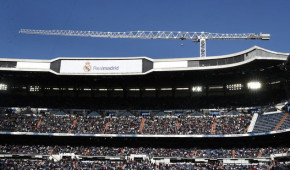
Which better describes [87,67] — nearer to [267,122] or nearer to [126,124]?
[126,124]

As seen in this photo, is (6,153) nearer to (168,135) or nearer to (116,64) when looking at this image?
(116,64)

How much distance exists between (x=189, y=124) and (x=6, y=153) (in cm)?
3163

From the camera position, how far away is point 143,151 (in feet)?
169

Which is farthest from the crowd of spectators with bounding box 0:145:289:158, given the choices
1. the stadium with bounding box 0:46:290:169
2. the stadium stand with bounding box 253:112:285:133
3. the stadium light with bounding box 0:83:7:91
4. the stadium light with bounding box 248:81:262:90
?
the stadium light with bounding box 0:83:7:91

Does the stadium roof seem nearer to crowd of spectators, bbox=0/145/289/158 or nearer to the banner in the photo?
the banner

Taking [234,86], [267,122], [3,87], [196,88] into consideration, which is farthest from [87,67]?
[267,122]

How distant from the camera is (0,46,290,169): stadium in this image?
47219mm

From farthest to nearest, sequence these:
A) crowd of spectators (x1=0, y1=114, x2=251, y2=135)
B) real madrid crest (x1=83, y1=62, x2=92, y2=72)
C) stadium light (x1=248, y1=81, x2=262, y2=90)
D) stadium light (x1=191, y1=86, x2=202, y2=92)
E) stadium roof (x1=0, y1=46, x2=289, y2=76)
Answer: stadium light (x1=191, y1=86, x2=202, y2=92)
stadium light (x1=248, y1=81, x2=262, y2=90)
real madrid crest (x1=83, y1=62, x2=92, y2=72)
crowd of spectators (x1=0, y1=114, x2=251, y2=135)
stadium roof (x1=0, y1=46, x2=289, y2=76)

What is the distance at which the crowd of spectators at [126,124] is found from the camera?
50969mm

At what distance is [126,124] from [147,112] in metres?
6.59

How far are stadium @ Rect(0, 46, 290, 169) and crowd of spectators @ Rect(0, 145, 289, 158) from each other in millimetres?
161

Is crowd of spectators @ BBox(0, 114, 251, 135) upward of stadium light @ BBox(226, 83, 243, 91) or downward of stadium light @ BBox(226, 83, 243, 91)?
downward

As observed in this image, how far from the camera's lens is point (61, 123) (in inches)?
2203

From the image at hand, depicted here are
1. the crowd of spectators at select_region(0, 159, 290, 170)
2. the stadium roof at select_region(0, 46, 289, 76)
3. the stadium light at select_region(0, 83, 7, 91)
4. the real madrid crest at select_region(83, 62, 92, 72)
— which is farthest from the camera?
the stadium light at select_region(0, 83, 7, 91)
